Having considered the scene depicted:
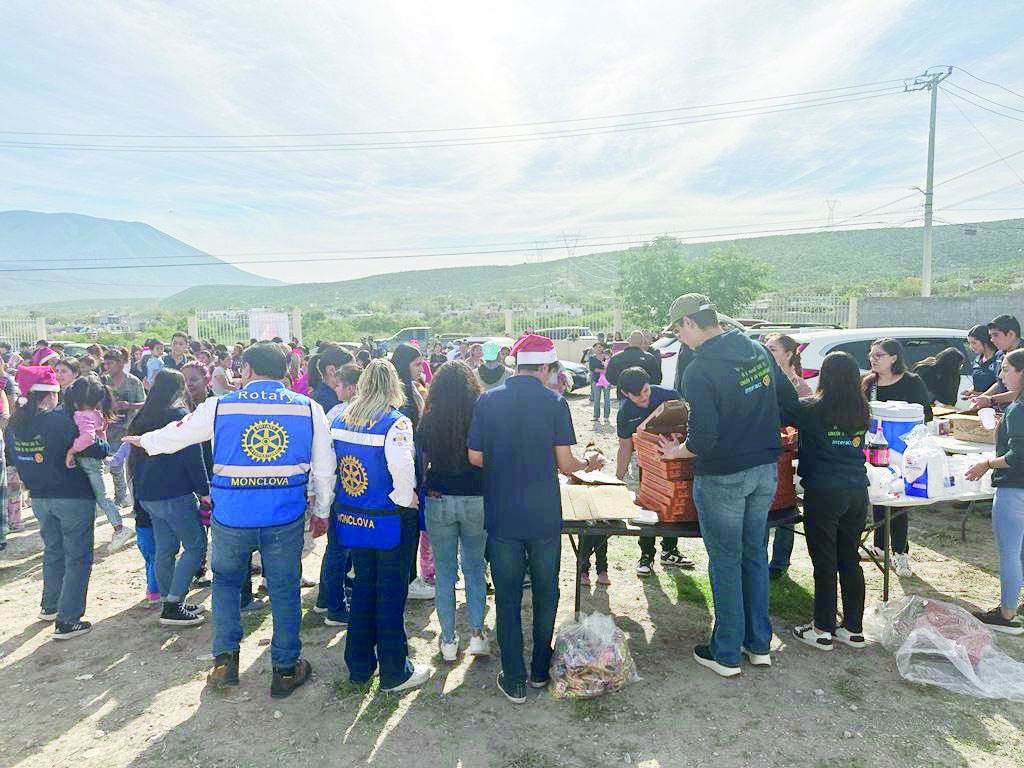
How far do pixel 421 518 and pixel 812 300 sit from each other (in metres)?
23.1

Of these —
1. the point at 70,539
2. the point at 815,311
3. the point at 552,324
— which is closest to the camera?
the point at 70,539

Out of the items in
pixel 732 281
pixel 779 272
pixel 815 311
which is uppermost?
pixel 779 272

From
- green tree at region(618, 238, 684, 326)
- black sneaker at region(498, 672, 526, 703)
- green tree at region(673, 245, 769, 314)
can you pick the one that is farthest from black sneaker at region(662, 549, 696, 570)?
green tree at region(618, 238, 684, 326)

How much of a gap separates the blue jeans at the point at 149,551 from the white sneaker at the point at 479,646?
2623 millimetres

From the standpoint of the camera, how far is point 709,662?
3.75m

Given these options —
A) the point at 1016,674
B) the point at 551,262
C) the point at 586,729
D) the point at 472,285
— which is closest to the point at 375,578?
the point at 586,729

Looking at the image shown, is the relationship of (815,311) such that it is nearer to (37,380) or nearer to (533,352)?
(533,352)

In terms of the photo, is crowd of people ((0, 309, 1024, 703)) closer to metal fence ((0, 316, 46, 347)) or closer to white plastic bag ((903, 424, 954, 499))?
white plastic bag ((903, 424, 954, 499))

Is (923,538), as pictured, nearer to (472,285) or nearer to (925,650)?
(925,650)

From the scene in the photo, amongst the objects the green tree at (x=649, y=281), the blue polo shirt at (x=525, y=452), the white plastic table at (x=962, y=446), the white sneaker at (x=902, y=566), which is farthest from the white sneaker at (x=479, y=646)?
the green tree at (x=649, y=281)

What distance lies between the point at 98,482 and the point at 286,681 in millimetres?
2938

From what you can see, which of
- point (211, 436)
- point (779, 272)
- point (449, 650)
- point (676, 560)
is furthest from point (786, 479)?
point (779, 272)

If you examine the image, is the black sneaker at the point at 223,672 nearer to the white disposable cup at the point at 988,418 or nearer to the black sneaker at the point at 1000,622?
the black sneaker at the point at 1000,622

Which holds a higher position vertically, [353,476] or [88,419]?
[88,419]
